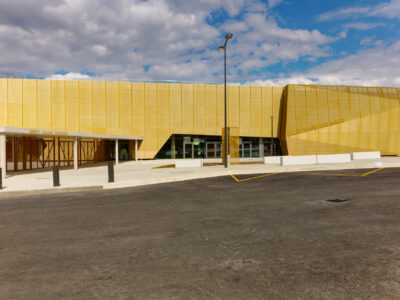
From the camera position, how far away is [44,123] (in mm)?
30344

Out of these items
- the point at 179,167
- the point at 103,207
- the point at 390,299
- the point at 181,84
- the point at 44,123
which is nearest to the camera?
the point at 390,299

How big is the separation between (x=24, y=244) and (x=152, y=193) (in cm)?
550

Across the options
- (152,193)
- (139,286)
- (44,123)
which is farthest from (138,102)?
(139,286)

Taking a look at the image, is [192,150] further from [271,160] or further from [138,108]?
[271,160]

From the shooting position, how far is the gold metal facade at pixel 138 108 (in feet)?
98.8

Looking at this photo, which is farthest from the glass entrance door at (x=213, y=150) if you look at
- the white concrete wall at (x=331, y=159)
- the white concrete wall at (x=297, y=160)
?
the white concrete wall at (x=331, y=159)

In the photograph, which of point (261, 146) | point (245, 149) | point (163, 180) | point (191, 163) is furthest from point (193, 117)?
point (163, 180)

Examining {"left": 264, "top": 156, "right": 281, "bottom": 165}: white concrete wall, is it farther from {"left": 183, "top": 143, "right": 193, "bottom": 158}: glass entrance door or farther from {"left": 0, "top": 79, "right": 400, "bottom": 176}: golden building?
{"left": 183, "top": 143, "right": 193, "bottom": 158}: glass entrance door

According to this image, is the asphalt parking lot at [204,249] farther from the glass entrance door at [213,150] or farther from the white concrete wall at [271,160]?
the glass entrance door at [213,150]

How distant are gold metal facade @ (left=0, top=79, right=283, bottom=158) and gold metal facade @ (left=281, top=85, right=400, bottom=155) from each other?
2733 mm

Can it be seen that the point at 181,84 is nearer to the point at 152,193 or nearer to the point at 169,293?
the point at 152,193

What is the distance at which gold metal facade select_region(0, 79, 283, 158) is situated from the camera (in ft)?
98.8

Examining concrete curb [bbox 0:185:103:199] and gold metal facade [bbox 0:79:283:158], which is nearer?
concrete curb [bbox 0:185:103:199]

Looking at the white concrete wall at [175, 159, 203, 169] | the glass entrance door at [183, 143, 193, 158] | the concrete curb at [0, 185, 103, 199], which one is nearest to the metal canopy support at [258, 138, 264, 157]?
the glass entrance door at [183, 143, 193, 158]
